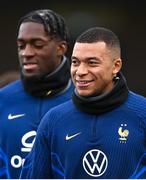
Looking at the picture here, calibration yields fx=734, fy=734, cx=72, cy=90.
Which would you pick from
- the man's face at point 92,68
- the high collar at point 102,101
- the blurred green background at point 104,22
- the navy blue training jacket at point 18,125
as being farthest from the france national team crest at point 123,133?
the blurred green background at point 104,22

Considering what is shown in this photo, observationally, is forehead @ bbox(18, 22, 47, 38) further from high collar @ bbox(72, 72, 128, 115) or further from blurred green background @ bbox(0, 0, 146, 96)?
blurred green background @ bbox(0, 0, 146, 96)

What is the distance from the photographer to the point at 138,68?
364 inches

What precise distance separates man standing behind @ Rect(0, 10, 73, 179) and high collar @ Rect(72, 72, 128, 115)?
2.38ft

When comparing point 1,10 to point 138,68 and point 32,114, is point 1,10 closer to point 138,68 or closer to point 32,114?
point 138,68

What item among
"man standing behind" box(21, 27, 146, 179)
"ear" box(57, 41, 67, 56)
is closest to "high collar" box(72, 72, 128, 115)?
"man standing behind" box(21, 27, 146, 179)

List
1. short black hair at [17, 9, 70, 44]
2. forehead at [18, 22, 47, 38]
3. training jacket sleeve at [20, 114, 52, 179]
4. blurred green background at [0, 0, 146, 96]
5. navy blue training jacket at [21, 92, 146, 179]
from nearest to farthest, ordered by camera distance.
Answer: navy blue training jacket at [21, 92, 146, 179] → training jacket sleeve at [20, 114, 52, 179] → forehead at [18, 22, 47, 38] → short black hair at [17, 9, 70, 44] → blurred green background at [0, 0, 146, 96]

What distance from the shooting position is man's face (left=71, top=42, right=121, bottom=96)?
368 cm

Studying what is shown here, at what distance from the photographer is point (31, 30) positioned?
172 inches

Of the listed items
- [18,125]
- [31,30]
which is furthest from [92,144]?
[31,30]

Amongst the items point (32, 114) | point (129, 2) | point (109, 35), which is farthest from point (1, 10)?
point (109, 35)

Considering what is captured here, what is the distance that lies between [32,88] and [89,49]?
88 cm

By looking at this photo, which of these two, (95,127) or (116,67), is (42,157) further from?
(116,67)

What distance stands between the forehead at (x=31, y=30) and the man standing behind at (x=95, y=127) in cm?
64

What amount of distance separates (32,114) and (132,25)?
191 inches
